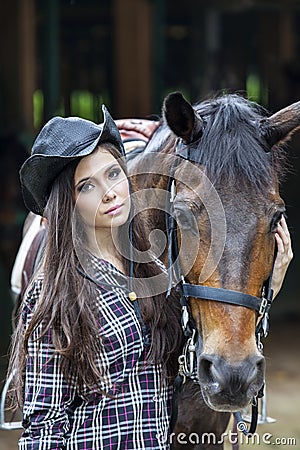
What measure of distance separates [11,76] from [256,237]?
522cm

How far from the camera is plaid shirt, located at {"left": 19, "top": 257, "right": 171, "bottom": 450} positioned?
1786 millimetres

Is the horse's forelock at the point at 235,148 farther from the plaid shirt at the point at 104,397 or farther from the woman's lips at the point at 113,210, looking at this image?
the plaid shirt at the point at 104,397

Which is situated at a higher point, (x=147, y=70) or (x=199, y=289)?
(x=147, y=70)

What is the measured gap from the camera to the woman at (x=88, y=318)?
180cm

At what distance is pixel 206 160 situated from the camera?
1.90m

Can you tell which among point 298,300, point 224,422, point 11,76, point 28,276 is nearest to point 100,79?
point 11,76

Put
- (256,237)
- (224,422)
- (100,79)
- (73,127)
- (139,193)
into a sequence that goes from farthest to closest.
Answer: (100,79) → (224,422) → (139,193) → (73,127) → (256,237)

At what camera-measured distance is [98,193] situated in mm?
1887

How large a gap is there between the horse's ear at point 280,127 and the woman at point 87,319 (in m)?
0.34

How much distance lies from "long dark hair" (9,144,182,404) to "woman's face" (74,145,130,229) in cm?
2

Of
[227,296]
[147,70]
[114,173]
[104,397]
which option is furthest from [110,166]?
[147,70]

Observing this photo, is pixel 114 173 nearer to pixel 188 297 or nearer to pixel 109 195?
pixel 109 195

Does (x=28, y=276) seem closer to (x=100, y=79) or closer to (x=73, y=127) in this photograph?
(x=73, y=127)

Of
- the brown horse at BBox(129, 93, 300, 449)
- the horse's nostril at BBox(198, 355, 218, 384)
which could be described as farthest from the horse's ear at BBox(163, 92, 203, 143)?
the horse's nostril at BBox(198, 355, 218, 384)
